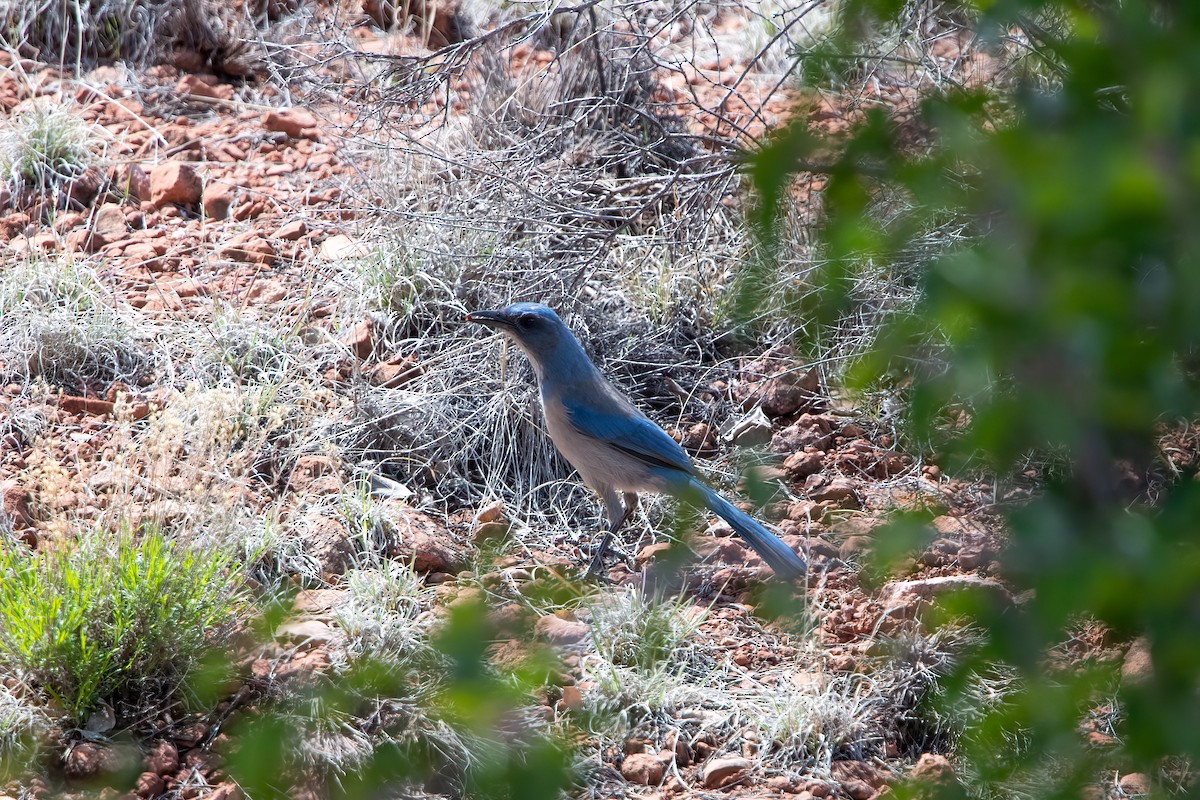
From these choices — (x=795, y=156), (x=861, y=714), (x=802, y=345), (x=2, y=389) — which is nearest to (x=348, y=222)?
(x=2, y=389)

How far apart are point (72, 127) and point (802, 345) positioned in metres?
4.66

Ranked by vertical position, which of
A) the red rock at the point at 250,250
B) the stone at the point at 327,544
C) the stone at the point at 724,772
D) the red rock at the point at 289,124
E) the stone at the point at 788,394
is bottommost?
the stone at the point at 327,544

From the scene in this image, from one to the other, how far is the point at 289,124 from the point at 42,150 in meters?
1.60

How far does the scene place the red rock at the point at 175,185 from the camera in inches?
285

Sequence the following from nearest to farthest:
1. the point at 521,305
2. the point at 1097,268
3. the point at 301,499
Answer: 1. the point at 1097,268
2. the point at 301,499
3. the point at 521,305

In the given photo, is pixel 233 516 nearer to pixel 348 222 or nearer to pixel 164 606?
pixel 164 606

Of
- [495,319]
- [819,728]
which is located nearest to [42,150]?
[495,319]

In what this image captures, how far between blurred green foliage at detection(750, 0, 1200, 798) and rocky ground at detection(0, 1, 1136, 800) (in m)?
1.46

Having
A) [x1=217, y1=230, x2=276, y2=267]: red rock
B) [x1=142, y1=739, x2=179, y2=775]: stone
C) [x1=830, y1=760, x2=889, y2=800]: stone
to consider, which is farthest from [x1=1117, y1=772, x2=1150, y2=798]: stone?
[x1=217, y1=230, x2=276, y2=267]: red rock

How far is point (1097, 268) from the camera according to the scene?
4.16ft

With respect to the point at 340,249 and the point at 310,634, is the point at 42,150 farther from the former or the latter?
the point at 310,634

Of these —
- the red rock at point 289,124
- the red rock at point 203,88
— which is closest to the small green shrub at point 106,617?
the red rock at point 289,124

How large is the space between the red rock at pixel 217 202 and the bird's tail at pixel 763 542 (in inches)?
150

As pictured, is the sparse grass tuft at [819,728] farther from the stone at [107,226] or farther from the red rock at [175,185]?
the red rock at [175,185]
